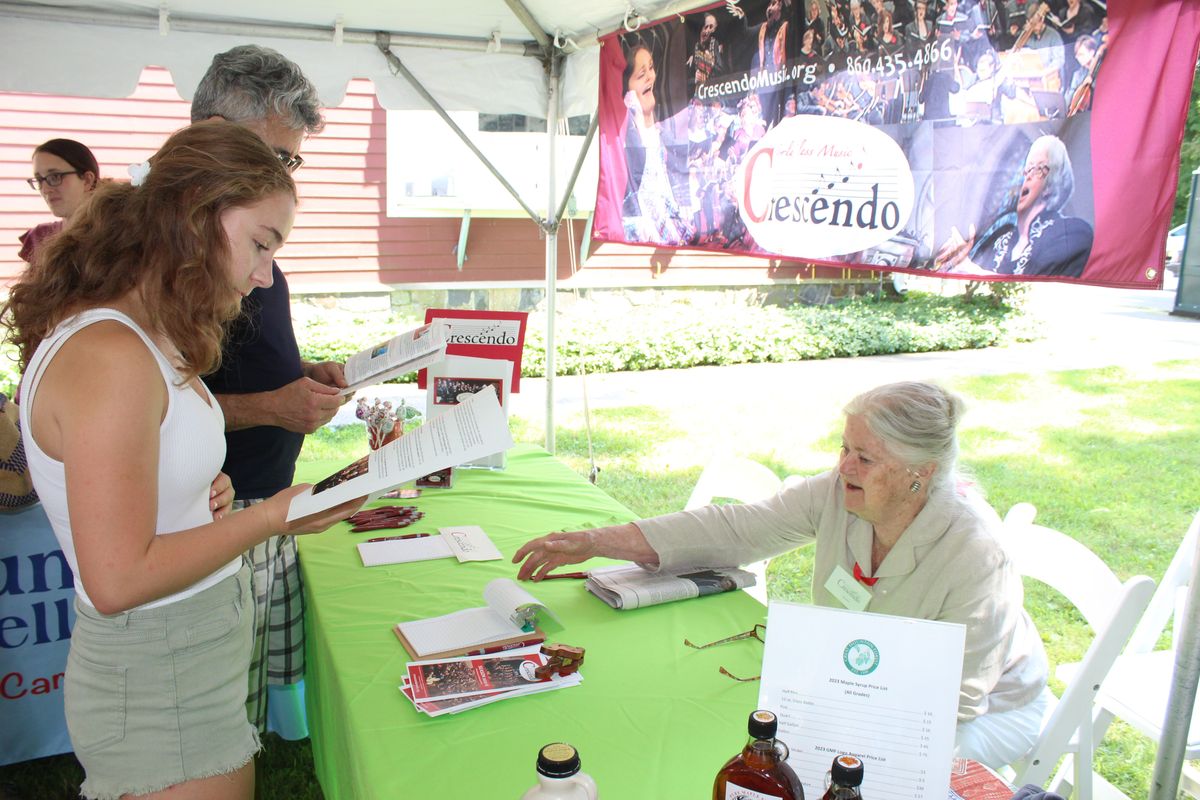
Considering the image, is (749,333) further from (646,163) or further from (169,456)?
(169,456)

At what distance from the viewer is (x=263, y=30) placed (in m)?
3.46

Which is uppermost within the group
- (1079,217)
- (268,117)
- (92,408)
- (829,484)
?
(268,117)

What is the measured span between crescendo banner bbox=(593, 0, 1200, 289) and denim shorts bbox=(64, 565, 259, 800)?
5.97ft

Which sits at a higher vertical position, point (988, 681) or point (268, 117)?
point (268, 117)

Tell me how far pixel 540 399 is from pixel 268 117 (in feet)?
17.9

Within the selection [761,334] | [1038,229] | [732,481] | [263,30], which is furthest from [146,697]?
[761,334]

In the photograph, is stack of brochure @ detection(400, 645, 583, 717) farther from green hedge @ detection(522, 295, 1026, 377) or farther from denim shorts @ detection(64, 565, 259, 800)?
green hedge @ detection(522, 295, 1026, 377)

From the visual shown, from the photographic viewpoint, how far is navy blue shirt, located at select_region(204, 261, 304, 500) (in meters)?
2.03

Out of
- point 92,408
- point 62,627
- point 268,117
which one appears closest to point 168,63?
point 268,117

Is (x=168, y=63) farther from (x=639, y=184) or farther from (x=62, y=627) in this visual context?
(x=62, y=627)

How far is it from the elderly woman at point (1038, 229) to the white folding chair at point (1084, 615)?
0.63 meters

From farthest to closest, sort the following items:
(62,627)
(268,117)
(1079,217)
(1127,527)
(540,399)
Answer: (540,399) → (1127,527) → (62,627) → (268,117) → (1079,217)

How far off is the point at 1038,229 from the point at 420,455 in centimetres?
147

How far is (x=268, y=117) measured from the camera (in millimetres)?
1907
